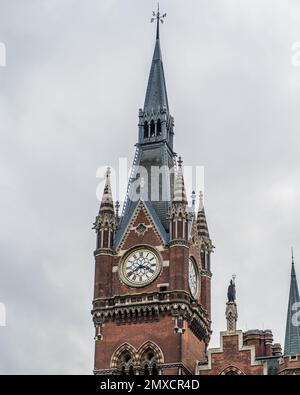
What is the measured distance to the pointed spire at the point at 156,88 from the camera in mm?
88931

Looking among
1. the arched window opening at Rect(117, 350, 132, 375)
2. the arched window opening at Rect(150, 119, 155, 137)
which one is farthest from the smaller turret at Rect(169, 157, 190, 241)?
the arched window opening at Rect(117, 350, 132, 375)

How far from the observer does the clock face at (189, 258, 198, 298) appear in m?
81.1

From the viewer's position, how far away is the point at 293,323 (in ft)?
240

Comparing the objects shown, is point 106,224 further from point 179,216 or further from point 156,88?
point 156,88

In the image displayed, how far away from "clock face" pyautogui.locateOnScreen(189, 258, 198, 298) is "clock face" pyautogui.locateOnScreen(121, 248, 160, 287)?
3.04m

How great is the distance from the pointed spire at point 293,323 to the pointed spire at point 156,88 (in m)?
19.5

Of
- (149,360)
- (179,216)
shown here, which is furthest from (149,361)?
(179,216)

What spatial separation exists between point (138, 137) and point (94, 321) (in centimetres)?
1640

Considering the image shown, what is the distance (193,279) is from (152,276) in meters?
4.12

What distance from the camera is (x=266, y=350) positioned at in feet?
259

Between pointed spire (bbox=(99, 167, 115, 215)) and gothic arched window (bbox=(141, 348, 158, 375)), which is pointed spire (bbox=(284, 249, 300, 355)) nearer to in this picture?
gothic arched window (bbox=(141, 348, 158, 375))
